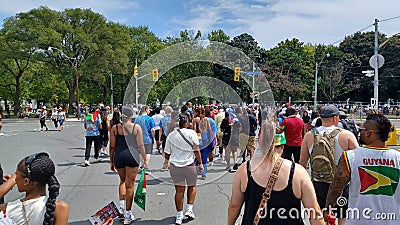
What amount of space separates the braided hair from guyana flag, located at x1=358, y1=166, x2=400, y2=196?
233 centimetres

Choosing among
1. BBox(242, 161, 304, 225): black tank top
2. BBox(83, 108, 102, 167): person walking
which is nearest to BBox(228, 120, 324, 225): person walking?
BBox(242, 161, 304, 225): black tank top

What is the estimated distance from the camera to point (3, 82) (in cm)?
4934

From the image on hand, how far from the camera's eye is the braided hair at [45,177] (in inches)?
97.3

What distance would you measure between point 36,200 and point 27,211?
3.4 inches

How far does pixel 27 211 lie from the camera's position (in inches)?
97.4

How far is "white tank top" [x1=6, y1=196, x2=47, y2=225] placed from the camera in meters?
2.46

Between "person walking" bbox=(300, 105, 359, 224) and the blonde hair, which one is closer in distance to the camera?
the blonde hair

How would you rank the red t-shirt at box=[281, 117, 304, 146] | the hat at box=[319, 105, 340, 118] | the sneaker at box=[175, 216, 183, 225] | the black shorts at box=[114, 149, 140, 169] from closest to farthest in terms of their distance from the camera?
1. the hat at box=[319, 105, 340, 118]
2. the sneaker at box=[175, 216, 183, 225]
3. the black shorts at box=[114, 149, 140, 169]
4. the red t-shirt at box=[281, 117, 304, 146]

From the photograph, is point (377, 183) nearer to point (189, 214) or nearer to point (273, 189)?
point (273, 189)

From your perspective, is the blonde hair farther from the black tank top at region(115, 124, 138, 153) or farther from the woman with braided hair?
the black tank top at region(115, 124, 138, 153)

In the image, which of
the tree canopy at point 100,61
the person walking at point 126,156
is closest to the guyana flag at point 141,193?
the person walking at point 126,156

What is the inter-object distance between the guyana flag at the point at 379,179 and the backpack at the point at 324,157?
1367mm

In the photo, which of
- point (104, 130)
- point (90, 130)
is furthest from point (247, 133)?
point (104, 130)

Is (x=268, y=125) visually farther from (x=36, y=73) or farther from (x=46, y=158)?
(x=36, y=73)
